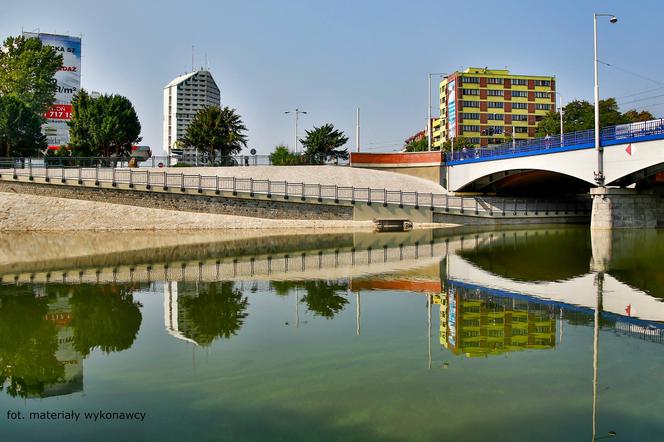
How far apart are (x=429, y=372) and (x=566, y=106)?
345ft

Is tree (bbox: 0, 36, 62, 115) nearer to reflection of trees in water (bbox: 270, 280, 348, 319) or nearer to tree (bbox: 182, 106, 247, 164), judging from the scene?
tree (bbox: 182, 106, 247, 164)

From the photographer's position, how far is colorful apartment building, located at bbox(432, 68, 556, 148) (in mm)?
121500

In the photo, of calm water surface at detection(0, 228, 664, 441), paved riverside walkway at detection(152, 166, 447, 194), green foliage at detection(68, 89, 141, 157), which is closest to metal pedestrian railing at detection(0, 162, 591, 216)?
paved riverside walkway at detection(152, 166, 447, 194)

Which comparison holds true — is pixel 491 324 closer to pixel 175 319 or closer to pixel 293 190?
pixel 175 319

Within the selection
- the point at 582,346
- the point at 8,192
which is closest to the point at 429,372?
the point at 582,346

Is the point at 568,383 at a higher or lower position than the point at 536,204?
lower

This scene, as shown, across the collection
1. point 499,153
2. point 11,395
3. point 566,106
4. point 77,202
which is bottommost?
point 11,395

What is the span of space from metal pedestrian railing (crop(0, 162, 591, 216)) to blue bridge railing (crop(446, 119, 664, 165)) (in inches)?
195

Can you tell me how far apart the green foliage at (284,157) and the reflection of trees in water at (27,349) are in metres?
51.9

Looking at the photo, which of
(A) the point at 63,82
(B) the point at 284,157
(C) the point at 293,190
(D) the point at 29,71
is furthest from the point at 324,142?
(A) the point at 63,82

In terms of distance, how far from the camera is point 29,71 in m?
85.1

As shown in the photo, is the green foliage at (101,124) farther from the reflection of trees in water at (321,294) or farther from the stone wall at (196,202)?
the reflection of trees in water at (321,294)

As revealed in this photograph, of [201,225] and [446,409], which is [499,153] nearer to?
[201,225]

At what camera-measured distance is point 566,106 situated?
10225 centimetres
